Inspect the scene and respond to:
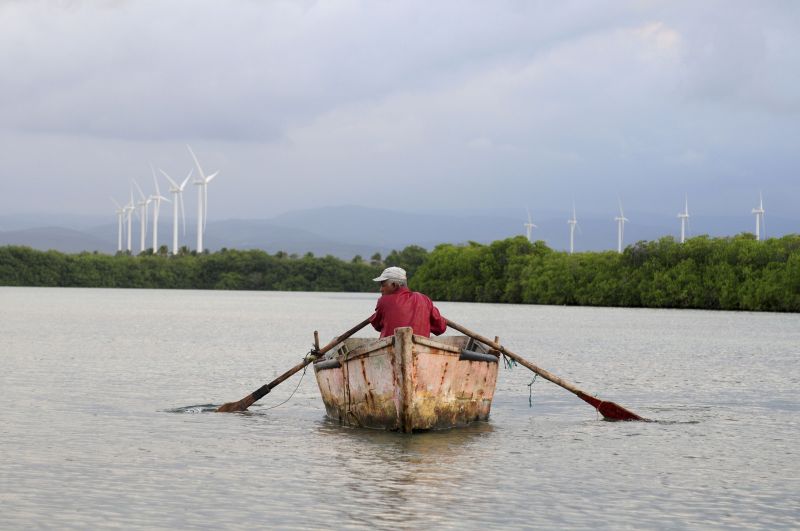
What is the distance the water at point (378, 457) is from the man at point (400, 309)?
173 centimetres

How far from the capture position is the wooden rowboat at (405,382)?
19.7 m

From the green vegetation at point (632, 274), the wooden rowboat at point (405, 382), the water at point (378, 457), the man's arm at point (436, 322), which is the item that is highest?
the green vegetation at point (632, 274)

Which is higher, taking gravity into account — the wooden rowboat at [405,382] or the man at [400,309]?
the man at [400,309]

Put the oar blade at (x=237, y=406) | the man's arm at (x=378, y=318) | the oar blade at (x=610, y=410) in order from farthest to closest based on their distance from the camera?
the oar blade at (x=237, y=406) → the oar blade at (x=610, y=410) → the man's arm at (x=378, y=318)

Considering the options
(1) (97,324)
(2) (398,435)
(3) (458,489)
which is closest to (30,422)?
(2) (398,435)

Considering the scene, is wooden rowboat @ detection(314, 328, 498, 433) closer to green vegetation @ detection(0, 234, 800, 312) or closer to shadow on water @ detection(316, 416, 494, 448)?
shadow on water @ detection(316, 416, 494, 448)

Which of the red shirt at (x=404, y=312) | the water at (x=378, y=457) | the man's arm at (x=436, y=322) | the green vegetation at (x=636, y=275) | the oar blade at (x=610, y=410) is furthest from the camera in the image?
the green vegetation at (x=636, y=275)

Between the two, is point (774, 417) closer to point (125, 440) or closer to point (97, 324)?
point (125, 440)

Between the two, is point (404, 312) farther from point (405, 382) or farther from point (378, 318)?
point (405, 382)

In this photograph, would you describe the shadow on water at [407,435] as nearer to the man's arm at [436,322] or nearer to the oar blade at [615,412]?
the man's arm at [436,322]

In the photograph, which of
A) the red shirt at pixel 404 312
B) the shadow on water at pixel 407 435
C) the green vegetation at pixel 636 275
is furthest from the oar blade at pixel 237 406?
the green vegetation at pixel 636 275

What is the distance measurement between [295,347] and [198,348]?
14.3ft

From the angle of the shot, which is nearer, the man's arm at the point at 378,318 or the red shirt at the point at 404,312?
the red shirt at the point at 404,312

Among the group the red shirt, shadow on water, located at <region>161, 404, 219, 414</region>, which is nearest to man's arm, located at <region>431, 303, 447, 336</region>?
the red shirt
